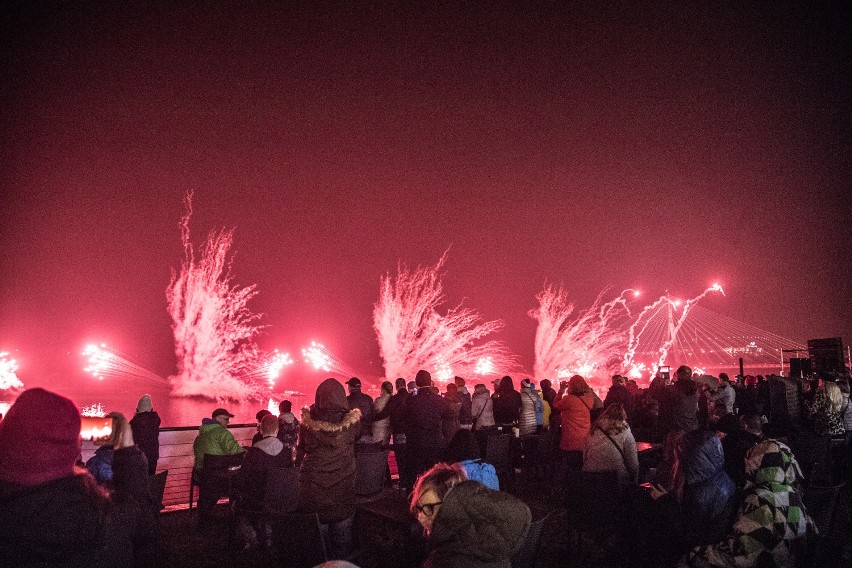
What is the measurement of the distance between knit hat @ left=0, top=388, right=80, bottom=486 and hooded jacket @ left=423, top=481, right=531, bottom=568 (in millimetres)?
1809

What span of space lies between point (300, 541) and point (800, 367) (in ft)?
68.5

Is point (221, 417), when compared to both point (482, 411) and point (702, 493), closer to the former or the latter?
point (482, 411)

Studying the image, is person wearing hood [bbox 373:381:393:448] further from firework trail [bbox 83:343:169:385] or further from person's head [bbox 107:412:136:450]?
firework trail [bbox 83:343:169:385]

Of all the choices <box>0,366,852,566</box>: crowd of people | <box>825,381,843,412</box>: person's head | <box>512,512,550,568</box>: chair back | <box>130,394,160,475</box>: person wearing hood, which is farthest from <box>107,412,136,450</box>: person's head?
→ <box>825,381,843,412</box>: person's head

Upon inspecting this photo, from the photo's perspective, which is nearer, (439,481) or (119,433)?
(439,481)

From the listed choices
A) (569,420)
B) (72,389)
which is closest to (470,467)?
(569,420)

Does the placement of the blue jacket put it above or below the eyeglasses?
below

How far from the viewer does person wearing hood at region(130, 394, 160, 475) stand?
8.18 metres

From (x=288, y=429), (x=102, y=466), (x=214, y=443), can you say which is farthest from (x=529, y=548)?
(x=288, y=429)

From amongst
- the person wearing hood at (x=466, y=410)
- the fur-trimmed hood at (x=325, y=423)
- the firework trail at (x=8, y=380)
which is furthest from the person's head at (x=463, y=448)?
the firework trail at (x=8, y=380)

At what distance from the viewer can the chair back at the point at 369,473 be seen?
6809 mm

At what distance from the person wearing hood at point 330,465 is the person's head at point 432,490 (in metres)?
2.45

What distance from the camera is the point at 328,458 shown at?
5.59 metres

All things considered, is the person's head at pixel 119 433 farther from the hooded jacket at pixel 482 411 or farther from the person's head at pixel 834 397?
the person's head at pixel 834 397
